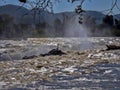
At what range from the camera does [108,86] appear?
46.2 feet

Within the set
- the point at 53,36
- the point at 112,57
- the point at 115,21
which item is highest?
the point at 115,21

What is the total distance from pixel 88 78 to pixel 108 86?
2.16m

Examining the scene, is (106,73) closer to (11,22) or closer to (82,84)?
(82,84)

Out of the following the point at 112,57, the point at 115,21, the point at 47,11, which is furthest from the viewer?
the point at 112,57

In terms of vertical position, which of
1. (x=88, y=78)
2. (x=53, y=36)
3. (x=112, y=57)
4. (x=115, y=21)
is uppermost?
(x=115, y=21)

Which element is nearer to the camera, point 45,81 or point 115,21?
point 115,21

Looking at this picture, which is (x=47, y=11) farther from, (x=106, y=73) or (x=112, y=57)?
(x=112, y=57)

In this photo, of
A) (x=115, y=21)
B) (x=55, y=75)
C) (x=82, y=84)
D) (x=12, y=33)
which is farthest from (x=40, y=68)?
(x=12, y=33)

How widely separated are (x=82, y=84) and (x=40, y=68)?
5947 millimetres

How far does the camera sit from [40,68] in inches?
799

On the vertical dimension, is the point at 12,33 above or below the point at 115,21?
below

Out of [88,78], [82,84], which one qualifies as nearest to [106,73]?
[88,78]

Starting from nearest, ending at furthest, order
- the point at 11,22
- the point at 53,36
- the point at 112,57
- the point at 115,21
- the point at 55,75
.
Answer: the point at 115,21
the point at 55,75
the point at 112,57
the point at 11,22
the point at 53,36

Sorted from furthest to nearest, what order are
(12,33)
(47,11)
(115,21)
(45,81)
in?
(12,33) < (45,81) < (115,21) < (47,11)
